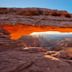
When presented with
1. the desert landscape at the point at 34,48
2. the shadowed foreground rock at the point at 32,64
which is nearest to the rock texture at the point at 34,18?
the desert landscape at the point at 34,48

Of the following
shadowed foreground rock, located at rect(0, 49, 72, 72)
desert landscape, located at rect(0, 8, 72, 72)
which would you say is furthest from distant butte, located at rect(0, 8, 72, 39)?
shadowed foreground rock, located at rect(0, 49, 72, 72)

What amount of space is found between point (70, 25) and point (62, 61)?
46.5 ft

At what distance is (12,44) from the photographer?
825 cm

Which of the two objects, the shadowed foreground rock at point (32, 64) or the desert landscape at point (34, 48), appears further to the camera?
the desert landscape at point (34, 48)

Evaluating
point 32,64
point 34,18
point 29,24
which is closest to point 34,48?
point 32,64

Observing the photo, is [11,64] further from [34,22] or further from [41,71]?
[34,22]

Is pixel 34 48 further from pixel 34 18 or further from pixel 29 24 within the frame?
pixel 34 18

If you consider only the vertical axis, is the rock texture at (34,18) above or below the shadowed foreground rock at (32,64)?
above

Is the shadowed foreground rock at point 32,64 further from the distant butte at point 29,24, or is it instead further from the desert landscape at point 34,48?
the distant butte at point 29,24

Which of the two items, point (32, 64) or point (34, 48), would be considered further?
point (34, 48)

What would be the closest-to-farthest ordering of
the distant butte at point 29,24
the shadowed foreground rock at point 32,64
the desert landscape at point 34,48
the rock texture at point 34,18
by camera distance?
the shadowed foreground rock at point 32,64 < the desert landscape at point 34,48 < the distant butte at point 29,24 < the rock texture at point 34,18

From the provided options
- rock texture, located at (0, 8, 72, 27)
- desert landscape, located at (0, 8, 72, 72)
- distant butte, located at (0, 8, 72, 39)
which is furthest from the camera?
rock texture, located at (0, 8, 72, 27)

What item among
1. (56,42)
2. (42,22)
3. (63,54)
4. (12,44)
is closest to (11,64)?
(63,54)

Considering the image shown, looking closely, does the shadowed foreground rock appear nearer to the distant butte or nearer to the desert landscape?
the desert landscape
